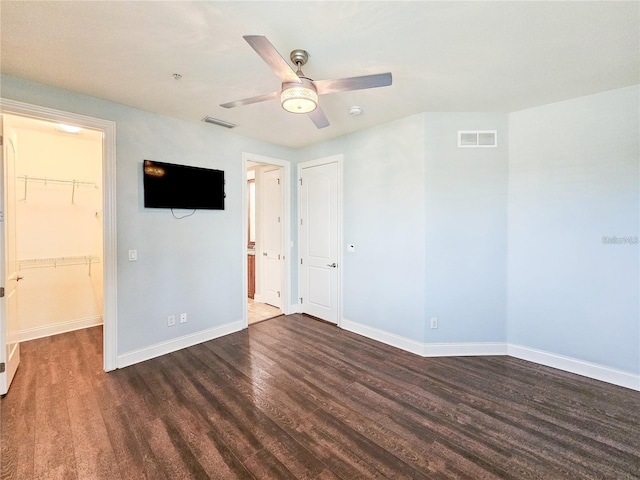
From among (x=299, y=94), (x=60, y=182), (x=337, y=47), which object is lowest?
(x=60, y=182)

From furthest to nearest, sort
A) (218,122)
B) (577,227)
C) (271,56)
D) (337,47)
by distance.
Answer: (218,122)
(577,227)
(337,47)
(271,56)

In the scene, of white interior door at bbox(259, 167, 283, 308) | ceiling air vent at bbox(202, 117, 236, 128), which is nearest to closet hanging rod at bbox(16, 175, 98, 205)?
Answer: ceiling air vent at bbox(202, 117, 236, 128)

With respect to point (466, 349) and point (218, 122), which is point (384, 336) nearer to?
point (466, 349)

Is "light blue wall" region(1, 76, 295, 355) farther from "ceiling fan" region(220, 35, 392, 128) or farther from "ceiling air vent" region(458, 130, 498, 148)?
"ceiling air vent" region(458, 130, 498, 148)

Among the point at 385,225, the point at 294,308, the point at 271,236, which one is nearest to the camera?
the point at 385,225

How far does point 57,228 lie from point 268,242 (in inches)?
115

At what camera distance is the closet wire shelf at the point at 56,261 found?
3.56 metres

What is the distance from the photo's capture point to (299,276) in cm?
455

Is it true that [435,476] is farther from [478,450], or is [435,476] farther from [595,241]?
[595,241]

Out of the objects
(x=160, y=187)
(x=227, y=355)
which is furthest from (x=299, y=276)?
(x=160, y=187)

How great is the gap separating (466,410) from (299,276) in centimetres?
289

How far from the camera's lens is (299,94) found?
1725 mm

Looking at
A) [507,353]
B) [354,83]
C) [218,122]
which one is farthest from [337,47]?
[507,353]

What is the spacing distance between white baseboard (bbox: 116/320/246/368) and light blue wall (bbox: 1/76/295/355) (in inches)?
2.2
